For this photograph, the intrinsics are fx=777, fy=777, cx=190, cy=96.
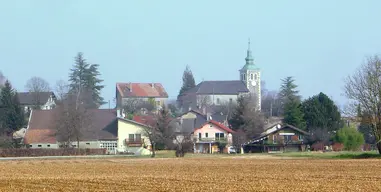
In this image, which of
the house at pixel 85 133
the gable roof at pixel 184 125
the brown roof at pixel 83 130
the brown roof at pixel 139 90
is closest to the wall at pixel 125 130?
the house at pixel 85 133

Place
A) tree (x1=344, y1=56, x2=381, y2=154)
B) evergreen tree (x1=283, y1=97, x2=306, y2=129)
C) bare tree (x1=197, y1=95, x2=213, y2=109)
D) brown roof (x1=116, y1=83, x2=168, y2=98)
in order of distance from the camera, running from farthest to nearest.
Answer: bare tree (x1=197, y1=95, x2=213, y2=109), brown roof (x1=116, y1=83, x2=168, y2=98), evergreen tree (x1=283, y1=97, x2=306, y2=129), tree (x1=344, y1=56, x2=381, y2=154)

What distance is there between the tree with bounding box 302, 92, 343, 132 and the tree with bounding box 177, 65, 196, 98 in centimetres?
8351

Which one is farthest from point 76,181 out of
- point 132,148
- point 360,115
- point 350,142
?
point 132,148

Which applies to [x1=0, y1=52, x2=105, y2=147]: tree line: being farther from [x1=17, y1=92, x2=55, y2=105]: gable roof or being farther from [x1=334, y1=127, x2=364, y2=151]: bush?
[x1=334, y1=127, x2=364, y2=151]: bush

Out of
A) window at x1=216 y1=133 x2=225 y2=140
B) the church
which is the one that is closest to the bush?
window at x1=216 y1=133 x2=225 y2=140

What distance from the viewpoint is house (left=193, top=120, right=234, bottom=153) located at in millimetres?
110500

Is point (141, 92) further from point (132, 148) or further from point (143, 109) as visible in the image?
point (132, 148)

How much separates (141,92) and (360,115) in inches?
4085

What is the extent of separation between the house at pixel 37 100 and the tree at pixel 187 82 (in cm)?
4884

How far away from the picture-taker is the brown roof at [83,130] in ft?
345

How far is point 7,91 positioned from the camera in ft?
373

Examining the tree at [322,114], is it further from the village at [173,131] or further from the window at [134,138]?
the window at [134,138]

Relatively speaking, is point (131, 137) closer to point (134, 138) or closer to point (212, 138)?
point (134, 138)

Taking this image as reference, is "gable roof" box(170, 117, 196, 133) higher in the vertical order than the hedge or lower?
higher
